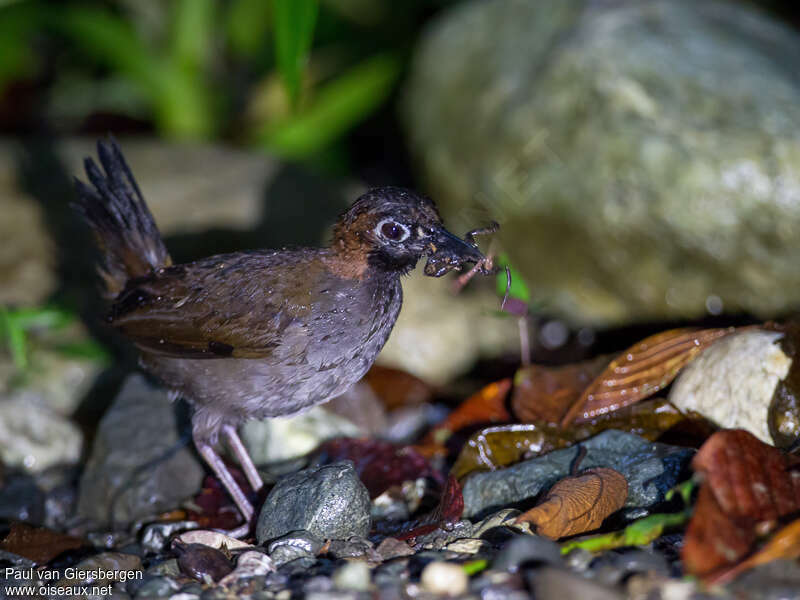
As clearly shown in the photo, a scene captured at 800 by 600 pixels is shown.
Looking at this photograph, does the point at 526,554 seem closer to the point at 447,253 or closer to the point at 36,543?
the point at 447,253

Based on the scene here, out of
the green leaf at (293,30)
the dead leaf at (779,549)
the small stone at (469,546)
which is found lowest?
the small stone at (469,546)

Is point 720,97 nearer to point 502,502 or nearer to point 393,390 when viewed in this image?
point 393,390

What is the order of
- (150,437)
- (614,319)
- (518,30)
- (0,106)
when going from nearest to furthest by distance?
(150,437) → (614,319) → (518,30) → (0,106)

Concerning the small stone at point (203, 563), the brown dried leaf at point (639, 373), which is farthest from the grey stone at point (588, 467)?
the small stone at point (203, 563)

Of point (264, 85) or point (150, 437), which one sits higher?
point (264, 85)

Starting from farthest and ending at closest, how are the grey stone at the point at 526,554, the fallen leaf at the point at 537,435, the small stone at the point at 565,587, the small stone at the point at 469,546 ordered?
the fallen leaf at the point at 537,435, the small stone at the point at 469,546, the grey stone at the point at 526,554, the small stone at the point at 565,587

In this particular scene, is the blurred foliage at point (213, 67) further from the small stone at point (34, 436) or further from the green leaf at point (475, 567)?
the green leaf at point (475, 567)

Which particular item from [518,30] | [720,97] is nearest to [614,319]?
[720,97]

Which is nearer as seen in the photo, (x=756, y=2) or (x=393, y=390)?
(x=393, y=390)

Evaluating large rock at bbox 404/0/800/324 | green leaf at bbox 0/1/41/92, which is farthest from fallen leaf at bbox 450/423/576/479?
green leaf at bbox 0/1/41/92
